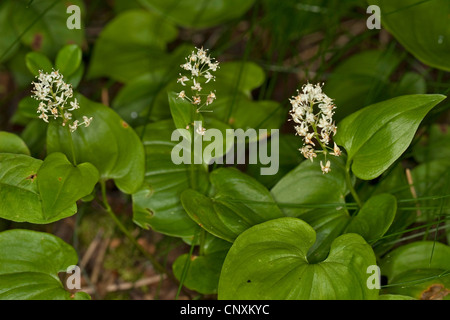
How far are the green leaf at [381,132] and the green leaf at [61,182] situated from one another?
0.75m

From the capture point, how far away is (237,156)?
1.70 metres

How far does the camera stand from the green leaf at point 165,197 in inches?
60.0

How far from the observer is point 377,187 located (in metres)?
1.60

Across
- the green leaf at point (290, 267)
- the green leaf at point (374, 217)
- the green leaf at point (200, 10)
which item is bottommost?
the green leaf at point (290, 267)

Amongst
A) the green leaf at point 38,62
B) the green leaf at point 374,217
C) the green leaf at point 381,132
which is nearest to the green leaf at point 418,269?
the green leaf at point 374,217

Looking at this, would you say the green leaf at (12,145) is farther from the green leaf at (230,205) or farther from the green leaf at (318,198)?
the green leaf at (318,198)

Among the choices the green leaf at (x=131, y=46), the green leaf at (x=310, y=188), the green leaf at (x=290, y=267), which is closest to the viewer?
the green leaf at (x=290, y=267)

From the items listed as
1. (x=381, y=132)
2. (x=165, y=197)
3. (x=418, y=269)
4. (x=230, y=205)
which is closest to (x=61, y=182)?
(x=165, y=197)

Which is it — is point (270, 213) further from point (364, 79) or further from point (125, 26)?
point (125, 26)

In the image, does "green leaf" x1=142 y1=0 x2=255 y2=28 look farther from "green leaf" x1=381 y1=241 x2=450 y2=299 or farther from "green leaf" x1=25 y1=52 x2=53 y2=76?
"green leaf" x1=381 y1=241 x2=450 y2=299

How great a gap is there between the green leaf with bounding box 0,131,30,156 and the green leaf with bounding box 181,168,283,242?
0.57m

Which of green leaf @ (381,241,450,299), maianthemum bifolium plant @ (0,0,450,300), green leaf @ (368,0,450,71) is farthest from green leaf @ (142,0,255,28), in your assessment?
green leaf @ (381,241,450,299)

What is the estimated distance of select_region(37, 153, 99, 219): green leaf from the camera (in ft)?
4.21
